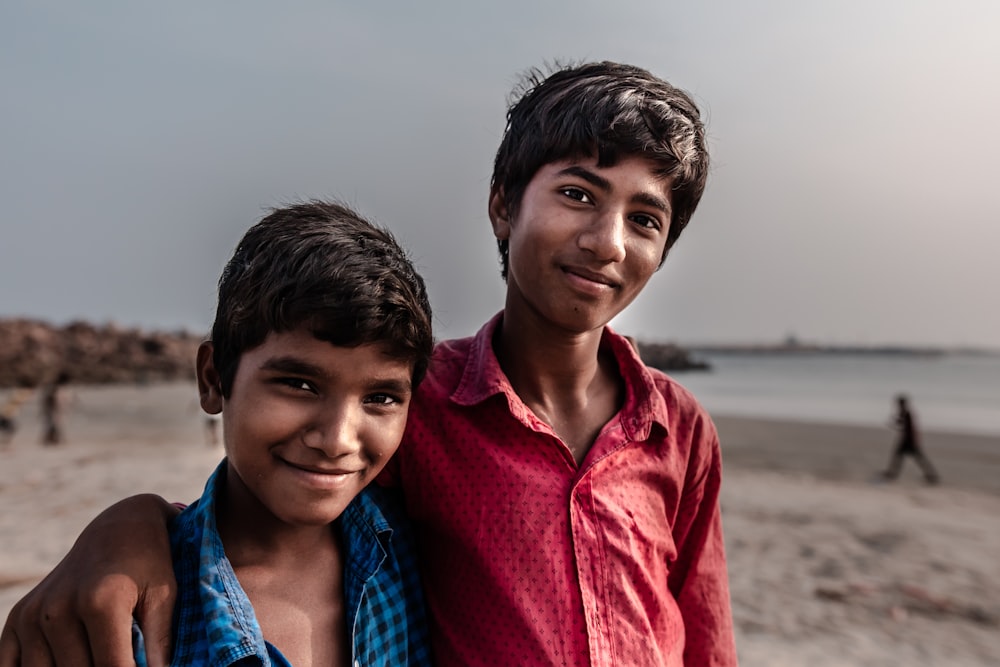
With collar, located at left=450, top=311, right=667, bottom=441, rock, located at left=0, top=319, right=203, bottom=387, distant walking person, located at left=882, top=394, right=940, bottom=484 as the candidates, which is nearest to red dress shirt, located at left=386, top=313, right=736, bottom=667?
collar, located at left=450, top=311, right=667, bottom=441

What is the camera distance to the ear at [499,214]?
1890 mm

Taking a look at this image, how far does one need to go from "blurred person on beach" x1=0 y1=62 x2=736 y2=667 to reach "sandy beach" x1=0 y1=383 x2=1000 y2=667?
3642 mm

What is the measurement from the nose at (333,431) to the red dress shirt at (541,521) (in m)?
0.31

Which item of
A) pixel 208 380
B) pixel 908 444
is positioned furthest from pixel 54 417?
pixel 908 444

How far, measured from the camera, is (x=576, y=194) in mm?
1657

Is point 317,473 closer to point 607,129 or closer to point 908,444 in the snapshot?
point 607,129

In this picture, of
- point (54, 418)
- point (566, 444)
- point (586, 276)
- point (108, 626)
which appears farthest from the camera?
point (54, 418)

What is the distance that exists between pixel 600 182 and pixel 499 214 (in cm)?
37

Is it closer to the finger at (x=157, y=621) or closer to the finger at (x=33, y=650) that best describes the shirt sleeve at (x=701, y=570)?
the finger at (x=157, y=621)

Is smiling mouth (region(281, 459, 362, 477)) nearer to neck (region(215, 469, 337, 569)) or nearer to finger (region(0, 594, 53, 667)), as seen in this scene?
neck (region(215, 469, 337, 569))

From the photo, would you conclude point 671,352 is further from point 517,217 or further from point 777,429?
point 777,429

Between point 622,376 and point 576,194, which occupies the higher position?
point 576,194

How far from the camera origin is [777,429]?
62.2ft

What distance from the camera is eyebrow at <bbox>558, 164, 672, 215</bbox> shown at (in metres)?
1.63
